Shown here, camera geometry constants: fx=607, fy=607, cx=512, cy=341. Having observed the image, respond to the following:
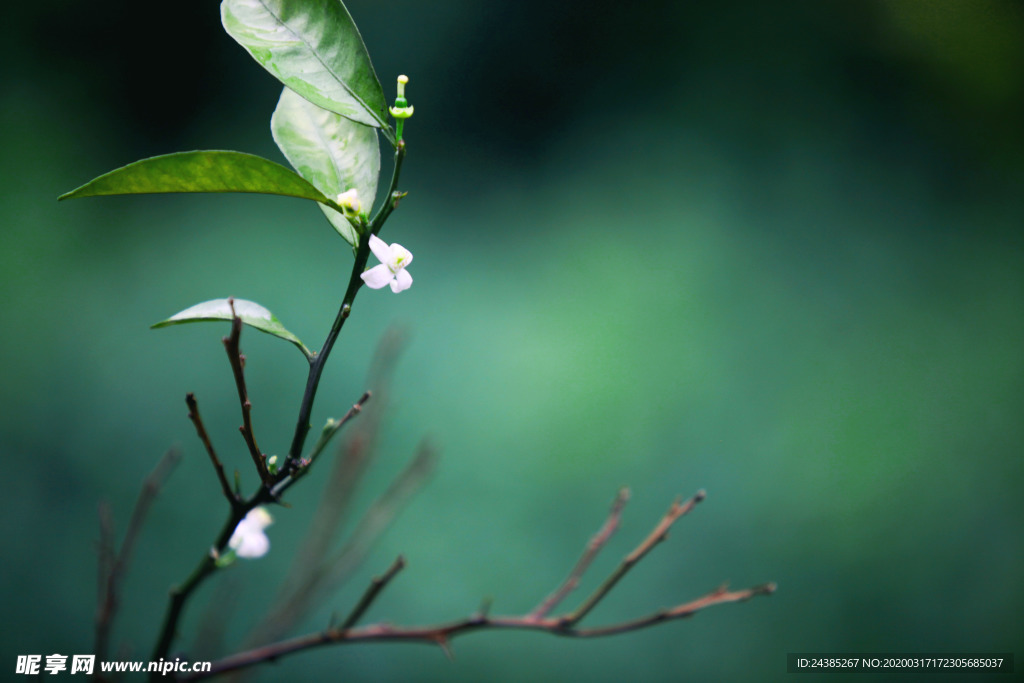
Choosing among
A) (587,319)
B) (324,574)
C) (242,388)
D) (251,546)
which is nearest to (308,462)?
(242,388)

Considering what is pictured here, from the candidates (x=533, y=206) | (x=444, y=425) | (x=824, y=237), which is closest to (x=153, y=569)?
(x=444, y=425)

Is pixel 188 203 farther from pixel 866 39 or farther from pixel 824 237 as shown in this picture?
pixel 866 39

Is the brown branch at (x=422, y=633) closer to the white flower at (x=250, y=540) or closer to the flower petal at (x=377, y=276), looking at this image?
the white flower at (x=250, y=540)

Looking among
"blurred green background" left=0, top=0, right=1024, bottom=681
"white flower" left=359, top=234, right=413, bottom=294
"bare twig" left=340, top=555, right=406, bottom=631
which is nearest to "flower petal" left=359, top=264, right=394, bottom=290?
"white flower" left=359, top=234, right=413, bottom=294

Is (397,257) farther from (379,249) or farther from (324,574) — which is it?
(324,574)

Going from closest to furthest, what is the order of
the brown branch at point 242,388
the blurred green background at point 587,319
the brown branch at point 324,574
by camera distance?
the brown branch at point 242,388 → the brown branch at point 324,574 → the blurred green background at point 587,319

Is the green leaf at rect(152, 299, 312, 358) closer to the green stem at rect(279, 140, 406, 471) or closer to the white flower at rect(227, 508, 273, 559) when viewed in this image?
the green stem at rect(279, 140, 406, 471)

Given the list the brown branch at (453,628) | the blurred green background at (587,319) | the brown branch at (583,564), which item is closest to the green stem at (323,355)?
the brown branch at (453,628)
